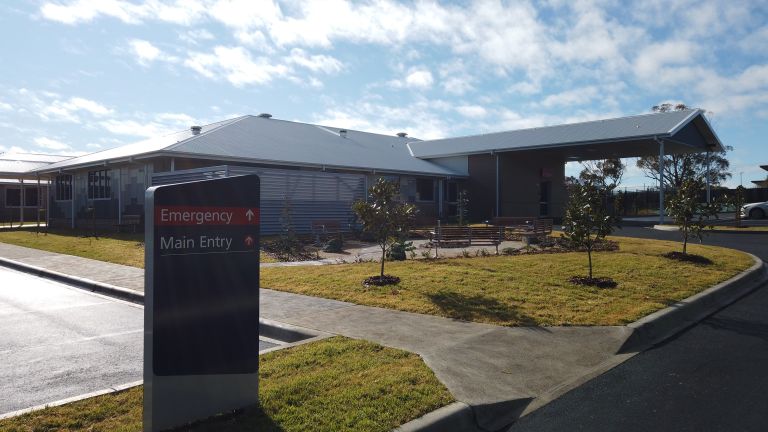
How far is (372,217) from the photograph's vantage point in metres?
10.6

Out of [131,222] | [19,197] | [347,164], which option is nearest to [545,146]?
[347,164]

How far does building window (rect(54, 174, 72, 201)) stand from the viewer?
31641 mm


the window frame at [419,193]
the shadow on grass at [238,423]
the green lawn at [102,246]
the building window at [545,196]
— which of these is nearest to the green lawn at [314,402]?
the shadow on grass at [238,423]

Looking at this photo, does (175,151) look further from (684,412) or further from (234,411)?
(684,412)

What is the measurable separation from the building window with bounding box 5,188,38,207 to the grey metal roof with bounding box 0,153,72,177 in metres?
1.74

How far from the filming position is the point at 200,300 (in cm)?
417

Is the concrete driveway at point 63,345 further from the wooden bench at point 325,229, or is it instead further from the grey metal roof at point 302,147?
the grey metal roof at point 302,147

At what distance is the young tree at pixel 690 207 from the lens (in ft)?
43.2

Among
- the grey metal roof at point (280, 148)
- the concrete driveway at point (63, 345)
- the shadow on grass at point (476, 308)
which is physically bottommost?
the concrete driveway at point (63, 345)

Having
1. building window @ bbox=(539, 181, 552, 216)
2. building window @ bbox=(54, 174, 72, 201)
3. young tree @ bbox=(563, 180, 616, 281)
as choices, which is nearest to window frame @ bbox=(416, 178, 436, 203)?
building window @ bbox=(539, 181, 552, 216)

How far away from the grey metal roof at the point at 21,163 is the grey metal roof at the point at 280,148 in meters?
7.34

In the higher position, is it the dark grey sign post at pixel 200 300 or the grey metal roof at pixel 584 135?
the grey metal roof at pixel 584 135

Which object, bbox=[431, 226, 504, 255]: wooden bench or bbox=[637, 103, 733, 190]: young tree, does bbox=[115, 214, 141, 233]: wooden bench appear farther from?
bbox=[637, 103, 733, 190]: young tree

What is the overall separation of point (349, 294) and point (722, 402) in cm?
577
